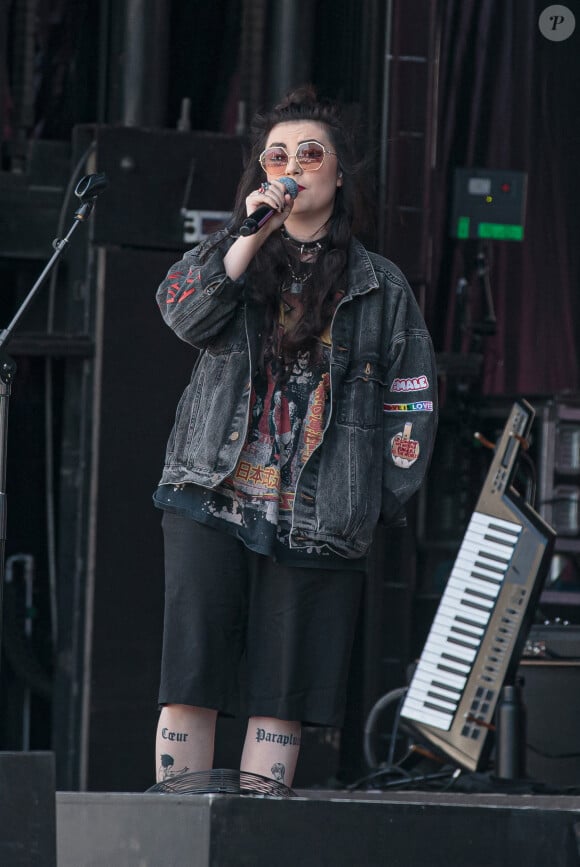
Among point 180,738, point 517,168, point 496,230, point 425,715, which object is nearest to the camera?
point 180,738

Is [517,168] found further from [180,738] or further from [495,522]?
[180,738]

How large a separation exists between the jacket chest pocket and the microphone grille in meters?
0.33

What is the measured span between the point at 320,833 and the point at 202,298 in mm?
1022

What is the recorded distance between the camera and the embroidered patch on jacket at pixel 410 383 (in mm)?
2762

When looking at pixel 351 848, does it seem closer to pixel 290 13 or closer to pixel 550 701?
pixel 550 701

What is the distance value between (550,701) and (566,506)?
2.52 feet

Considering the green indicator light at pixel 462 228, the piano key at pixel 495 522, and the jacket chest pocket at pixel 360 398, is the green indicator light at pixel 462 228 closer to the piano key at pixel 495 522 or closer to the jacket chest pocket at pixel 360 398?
the piano key at pixel 495 522

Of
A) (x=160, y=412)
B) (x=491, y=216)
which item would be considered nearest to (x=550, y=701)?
(x=160, y=412)

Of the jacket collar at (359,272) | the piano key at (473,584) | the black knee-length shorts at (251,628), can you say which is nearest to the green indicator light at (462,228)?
the piano key at (473,584)

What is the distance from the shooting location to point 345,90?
510 centimetres

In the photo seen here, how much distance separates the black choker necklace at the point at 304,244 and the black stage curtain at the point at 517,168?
9.35 ft

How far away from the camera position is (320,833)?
6.77ft

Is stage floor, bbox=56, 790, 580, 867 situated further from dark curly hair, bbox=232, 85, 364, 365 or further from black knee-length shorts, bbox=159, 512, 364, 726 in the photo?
dark curly hair, bbox=232, 85, 364, 365

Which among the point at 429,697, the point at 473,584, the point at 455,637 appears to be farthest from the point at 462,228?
the point at 429,697
